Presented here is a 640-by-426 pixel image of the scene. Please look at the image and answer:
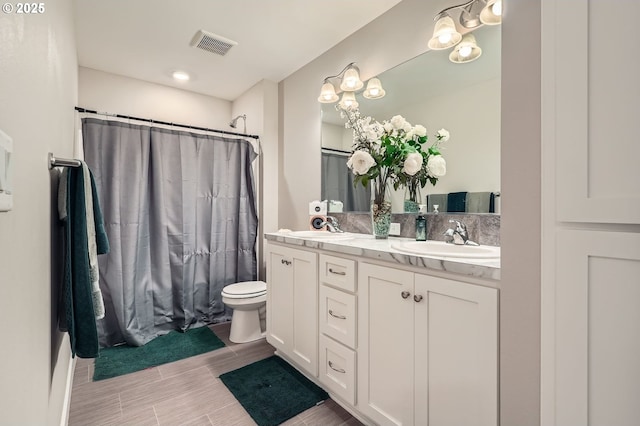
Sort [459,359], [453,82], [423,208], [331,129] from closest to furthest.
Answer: [459,359] → [453,82] → [423,208] → [331,129]

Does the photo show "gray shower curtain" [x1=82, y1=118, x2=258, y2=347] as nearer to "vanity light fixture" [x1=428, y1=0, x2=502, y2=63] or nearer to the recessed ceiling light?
the recessed ceiling light

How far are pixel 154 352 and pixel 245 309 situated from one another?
0.74 metres

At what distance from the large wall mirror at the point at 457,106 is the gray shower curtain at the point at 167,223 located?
1571mm

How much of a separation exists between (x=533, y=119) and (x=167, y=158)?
2.70 meters

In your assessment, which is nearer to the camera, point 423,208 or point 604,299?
point 604,299

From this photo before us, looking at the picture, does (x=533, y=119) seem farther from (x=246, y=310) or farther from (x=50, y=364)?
(x=246, y=310)

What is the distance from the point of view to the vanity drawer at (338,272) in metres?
1.50

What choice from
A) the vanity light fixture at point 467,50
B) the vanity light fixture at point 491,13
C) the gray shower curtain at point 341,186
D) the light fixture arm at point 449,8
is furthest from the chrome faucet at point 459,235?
the light fixture arm at point 449,8

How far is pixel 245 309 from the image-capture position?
8.04ft

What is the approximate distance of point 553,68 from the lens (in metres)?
0.70

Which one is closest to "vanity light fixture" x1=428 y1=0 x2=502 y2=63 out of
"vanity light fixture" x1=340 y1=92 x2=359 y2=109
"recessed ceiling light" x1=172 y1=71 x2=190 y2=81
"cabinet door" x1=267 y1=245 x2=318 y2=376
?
"vanity light fixture" x1=340 y1=92 x2=359 y2=109

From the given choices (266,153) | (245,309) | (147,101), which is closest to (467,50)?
(266,153)

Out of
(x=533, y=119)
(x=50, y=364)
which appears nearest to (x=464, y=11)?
(x=533, y=119)

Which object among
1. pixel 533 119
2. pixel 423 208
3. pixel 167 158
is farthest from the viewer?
pixel 167 158
